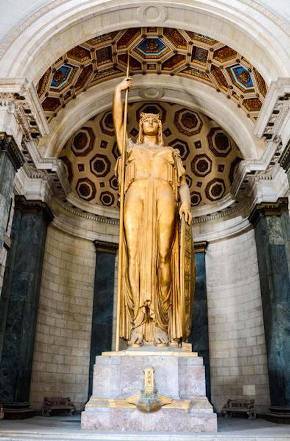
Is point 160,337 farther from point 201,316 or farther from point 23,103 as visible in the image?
point 201,316

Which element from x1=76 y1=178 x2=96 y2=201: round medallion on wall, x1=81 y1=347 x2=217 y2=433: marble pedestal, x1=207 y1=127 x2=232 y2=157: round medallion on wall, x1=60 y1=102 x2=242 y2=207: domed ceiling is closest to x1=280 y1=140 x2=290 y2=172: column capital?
x1=81 y1=347 x2=217 y2=433: marble pedestal

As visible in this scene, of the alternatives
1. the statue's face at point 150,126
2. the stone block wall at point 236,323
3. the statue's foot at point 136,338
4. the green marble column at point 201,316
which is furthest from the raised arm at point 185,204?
the green marble column at point 201,316

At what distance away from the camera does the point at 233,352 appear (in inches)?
437

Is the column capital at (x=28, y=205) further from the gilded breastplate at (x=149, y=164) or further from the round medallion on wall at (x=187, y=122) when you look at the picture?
the round medallion on wall at (x=187, y=122)

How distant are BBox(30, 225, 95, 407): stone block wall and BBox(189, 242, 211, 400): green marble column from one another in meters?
2.94

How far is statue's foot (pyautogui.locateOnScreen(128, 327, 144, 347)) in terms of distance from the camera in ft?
19.0

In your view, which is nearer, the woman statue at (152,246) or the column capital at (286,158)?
the woman statue at (152,246)

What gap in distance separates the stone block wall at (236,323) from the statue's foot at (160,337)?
17.1 feet

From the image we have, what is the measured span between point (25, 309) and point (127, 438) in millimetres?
5324

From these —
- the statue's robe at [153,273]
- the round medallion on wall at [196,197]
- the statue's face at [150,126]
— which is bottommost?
the statue's robe at [153,273]

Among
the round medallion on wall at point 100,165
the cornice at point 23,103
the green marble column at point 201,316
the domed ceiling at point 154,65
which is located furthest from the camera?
the round medallion on wall at point 100,165

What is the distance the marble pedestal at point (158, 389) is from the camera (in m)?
5.13

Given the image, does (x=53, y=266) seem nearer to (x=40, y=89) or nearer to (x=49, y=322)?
(x=49, y=322)

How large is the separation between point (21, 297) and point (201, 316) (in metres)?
5.15
